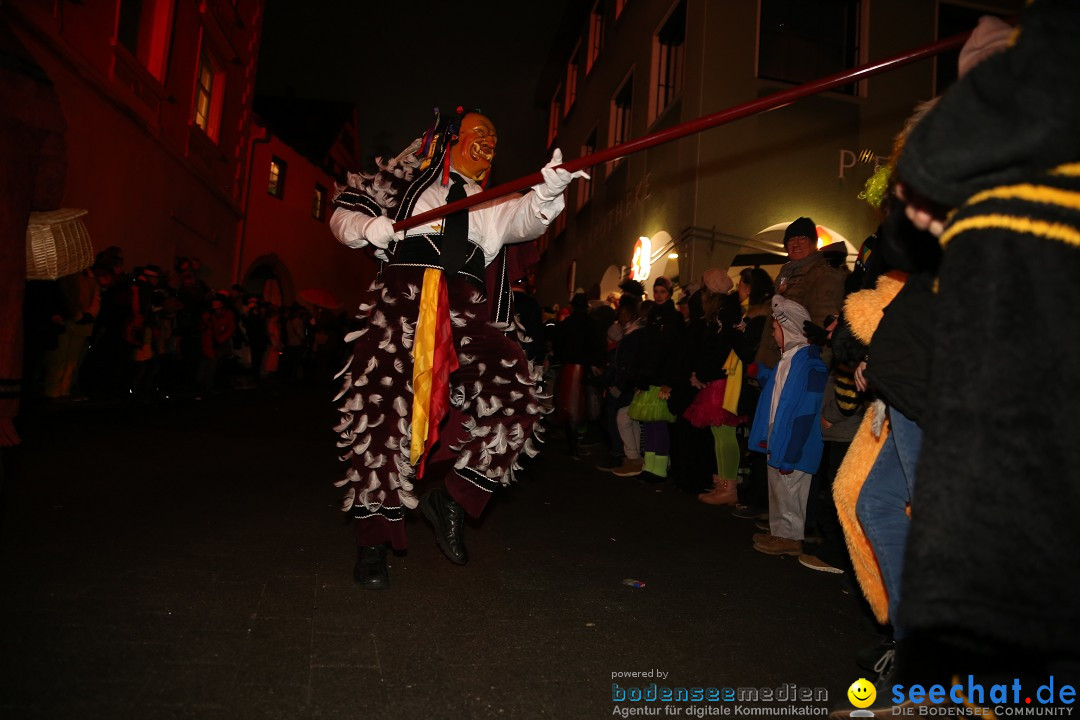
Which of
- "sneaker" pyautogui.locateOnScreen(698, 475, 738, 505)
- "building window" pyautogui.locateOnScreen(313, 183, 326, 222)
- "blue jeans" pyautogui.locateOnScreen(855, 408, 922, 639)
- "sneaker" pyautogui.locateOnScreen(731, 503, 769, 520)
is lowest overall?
"sneaker" pyautogui.locateOnScreen(731, 503, 769, 520)

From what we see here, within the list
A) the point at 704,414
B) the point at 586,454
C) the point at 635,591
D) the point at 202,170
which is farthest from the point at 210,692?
the point at 202,170

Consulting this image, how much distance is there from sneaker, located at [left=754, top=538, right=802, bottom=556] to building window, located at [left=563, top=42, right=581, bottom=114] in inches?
712

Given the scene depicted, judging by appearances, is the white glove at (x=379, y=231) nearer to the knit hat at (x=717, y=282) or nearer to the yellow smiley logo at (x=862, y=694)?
the yellow smiley logo at (x=862, y=694)

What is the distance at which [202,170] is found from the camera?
50.4 feet

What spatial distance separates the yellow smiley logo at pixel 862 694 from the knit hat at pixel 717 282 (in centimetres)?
424

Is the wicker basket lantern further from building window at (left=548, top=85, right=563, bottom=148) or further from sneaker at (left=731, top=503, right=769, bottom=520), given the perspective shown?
building window at (left=548, top=85, right=563, bottom=148)

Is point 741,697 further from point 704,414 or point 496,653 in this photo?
point 704,414

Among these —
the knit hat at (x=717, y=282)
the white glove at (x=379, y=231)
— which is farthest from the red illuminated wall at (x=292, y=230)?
the white glove at (x=379, y=231)

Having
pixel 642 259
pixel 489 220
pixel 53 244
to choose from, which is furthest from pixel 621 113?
pixel 53 244

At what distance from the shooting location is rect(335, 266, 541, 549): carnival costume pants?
3.10m

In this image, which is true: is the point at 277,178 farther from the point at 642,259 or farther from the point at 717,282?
the point at 717,282

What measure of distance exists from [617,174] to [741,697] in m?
13.9

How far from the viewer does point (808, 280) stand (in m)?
4.29

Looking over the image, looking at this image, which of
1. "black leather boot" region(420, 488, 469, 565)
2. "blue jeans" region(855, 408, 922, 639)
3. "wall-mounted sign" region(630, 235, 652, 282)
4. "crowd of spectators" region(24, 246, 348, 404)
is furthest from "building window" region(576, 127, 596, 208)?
"blue jeans" region(855, 408, 922, 639)
